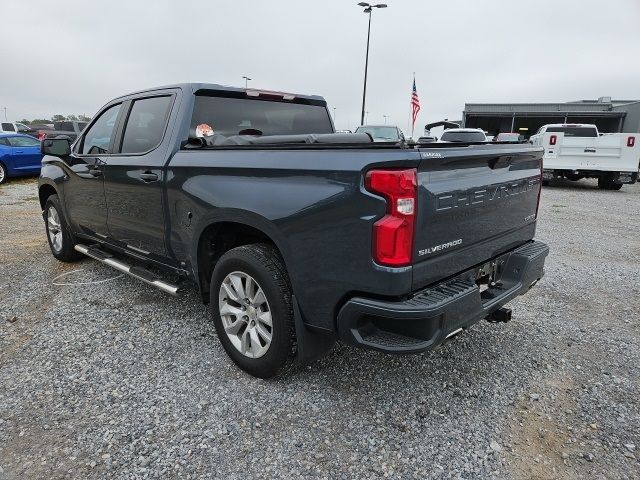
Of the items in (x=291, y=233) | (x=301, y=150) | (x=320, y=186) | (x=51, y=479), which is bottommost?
(x=51, y=479)

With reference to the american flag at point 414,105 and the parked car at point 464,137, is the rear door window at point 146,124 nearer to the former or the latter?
the parked car at point 464,137

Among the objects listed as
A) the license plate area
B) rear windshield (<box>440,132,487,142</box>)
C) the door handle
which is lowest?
the license plate area

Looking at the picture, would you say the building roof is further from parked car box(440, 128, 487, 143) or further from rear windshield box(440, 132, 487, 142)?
rear windshield box(440, 132, 487, 142)

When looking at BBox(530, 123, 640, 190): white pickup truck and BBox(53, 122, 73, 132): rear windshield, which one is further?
BBox(53, 122, 73, 132): rear windshield

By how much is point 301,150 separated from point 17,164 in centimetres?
1385

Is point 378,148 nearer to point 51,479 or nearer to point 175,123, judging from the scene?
point 175,123

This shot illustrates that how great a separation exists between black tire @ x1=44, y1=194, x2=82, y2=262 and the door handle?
2072 millimetres

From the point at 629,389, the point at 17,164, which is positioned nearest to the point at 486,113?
the point at 17,164

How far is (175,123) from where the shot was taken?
3.42 m

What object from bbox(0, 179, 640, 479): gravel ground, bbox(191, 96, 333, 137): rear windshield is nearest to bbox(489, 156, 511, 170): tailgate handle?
bbox(0, 179, 640, 479): gravel ground

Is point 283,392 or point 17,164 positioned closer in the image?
point 283,392

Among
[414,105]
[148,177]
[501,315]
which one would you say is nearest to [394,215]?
[501,315]

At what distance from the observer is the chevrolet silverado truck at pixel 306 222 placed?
7.23 ft

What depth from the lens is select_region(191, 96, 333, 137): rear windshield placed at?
3.58 m
